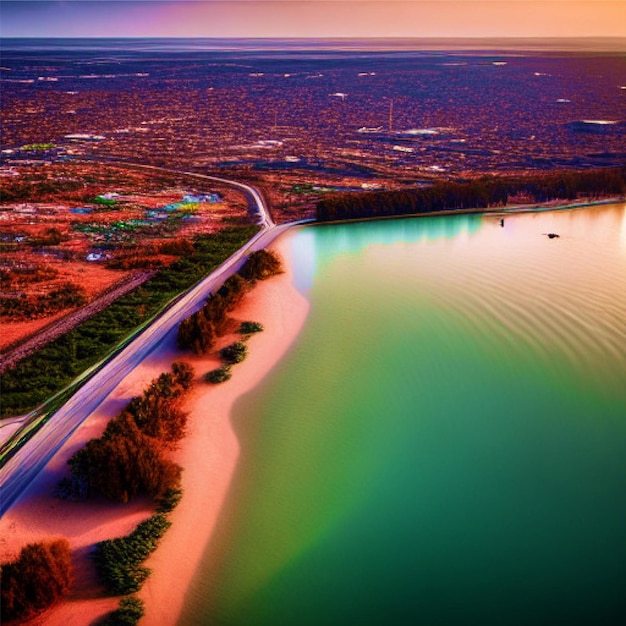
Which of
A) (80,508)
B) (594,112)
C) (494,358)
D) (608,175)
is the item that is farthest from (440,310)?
(594,112)

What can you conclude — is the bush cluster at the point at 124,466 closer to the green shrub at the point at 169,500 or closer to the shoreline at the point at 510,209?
the green shrub at the point at 169,500

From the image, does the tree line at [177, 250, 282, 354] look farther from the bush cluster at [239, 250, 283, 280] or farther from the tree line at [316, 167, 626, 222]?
the tree line at [316, 167, 626, 222]

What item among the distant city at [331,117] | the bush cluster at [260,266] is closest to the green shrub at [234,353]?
the bush cluster at [260,266]

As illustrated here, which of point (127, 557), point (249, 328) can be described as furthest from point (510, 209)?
point (127, 557)

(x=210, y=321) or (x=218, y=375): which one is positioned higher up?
(x=210, y=321)

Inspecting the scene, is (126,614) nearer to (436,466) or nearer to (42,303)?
(436,466)
